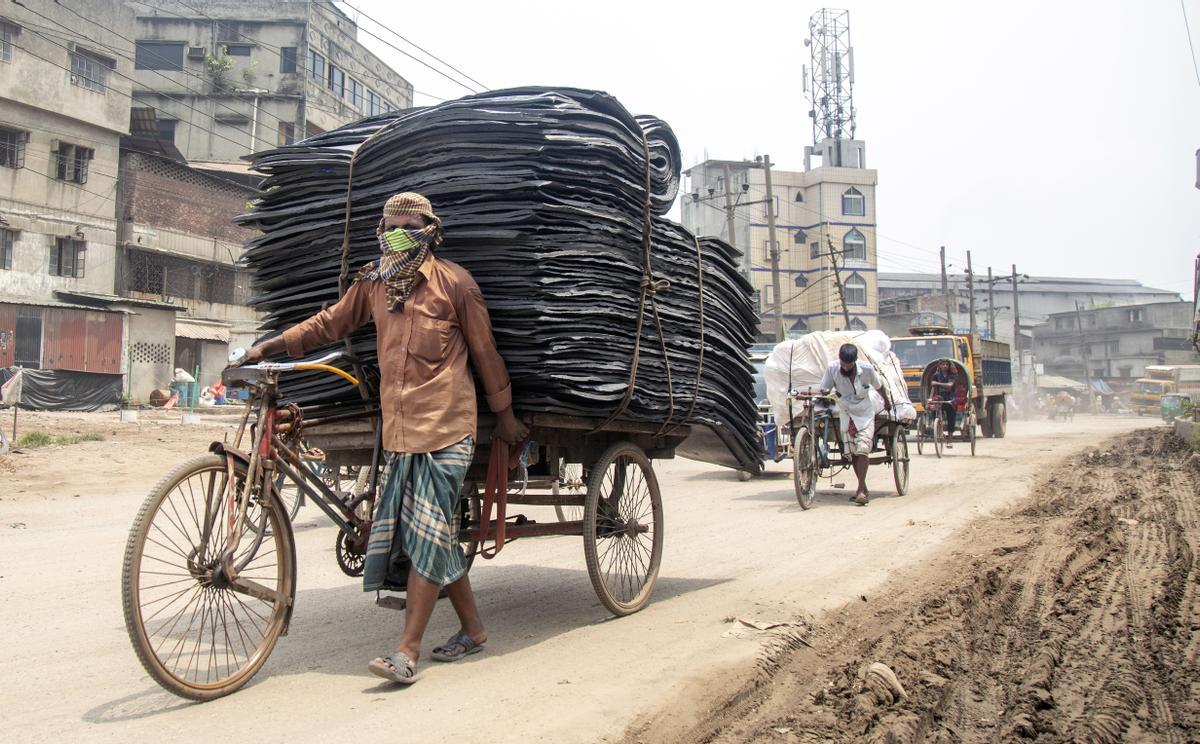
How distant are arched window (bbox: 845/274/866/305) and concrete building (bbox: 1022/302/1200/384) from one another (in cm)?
2160

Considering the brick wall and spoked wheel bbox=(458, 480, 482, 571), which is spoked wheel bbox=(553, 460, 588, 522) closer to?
spoked wheel bbox=(458, 480, 482, 571)

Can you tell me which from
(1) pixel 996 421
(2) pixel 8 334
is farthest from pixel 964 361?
(2) pixel 8 334

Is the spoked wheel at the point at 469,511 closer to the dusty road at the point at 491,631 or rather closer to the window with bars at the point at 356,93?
the dusty road at the point at 491,631

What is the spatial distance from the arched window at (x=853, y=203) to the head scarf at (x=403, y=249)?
5462 cm

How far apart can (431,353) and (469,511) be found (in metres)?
1.03

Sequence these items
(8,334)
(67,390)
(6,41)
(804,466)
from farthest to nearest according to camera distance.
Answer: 1. (6,41)
2. (67,390)
3. (8,334)
4. (804,466)

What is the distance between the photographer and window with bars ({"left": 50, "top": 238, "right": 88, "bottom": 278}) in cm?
2880

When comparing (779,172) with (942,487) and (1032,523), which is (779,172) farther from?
(1032,523)

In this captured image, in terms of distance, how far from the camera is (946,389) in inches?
760

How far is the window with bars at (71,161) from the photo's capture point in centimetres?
2930

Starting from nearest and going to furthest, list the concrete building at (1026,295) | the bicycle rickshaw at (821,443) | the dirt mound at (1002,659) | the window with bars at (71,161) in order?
the dirt mound at (1002,659) → the bicycle rickshaw at (821,443) → the window with bars at (71,161) → the concrete building at (1026,295)

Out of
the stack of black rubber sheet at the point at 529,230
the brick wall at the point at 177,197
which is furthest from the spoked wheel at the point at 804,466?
the brick wall at the point at 177,197

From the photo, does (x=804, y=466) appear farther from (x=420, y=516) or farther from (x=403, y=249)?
(x=403, y=249)

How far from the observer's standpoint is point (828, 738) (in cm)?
307
